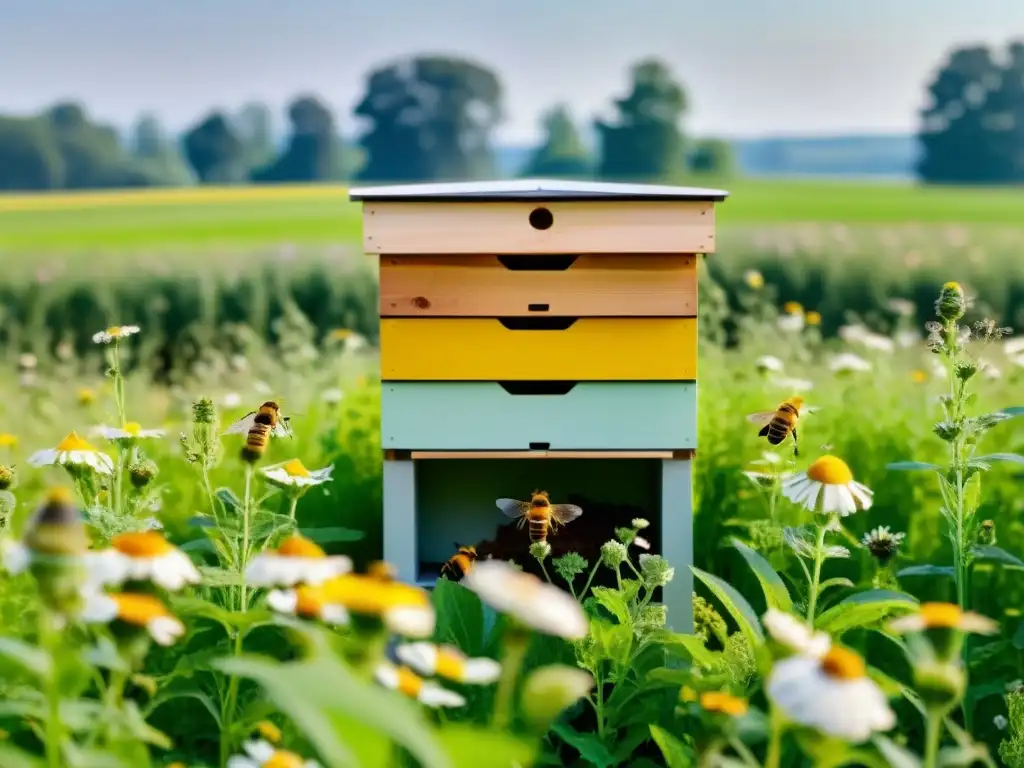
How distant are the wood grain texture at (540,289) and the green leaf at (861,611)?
2.14 ft

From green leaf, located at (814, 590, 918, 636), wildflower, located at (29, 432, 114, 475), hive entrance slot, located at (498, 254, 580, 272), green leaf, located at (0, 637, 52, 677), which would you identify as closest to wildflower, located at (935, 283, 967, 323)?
green leaf, located at (814, 590, 918, 636)

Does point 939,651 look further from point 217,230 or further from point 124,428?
point 217,230

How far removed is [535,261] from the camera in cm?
322

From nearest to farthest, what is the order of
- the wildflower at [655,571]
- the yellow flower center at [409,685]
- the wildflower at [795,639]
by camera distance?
1. the wildflower at [795,639]
2. the yellow flower center at [409,685]
3. the wildflower at [655,571]

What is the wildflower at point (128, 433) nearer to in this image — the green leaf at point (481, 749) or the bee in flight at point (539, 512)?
the bee in flight at point (539, 512)

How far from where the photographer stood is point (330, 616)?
140 cm

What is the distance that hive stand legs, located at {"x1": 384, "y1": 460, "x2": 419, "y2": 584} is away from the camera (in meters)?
2.46

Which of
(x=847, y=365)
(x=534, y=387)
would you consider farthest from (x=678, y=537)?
(x=847, y=365)

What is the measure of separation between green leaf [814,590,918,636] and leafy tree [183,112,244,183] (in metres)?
24.7

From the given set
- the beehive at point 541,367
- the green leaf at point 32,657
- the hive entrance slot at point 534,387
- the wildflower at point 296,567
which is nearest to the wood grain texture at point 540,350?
the beehive at point 541,367

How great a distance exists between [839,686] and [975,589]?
1786 mm

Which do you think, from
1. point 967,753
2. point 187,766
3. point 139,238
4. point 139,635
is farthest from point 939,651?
point 139,238

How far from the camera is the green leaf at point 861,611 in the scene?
206cm

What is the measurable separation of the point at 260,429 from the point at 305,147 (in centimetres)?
2554
